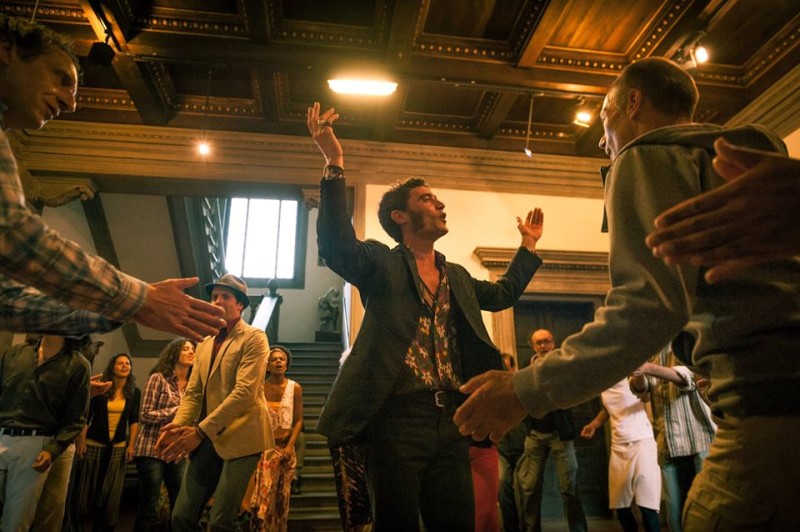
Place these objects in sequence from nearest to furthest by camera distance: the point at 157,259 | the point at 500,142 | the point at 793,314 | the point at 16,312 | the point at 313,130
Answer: the point at 793,314 < the point at 16,312 < the point at 313,130 < the point at 500,142 < the point at 157,259

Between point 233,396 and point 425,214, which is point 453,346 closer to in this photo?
point 425,214

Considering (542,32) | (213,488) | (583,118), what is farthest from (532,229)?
(583,118)

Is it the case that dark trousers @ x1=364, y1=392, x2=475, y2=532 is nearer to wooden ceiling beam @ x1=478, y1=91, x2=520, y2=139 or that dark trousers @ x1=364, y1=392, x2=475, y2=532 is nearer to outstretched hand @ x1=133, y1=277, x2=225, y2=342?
outstretched hand @ x1=133, y1=277, x2=225, y2=342

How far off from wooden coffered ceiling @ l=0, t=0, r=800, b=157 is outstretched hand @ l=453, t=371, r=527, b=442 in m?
4.42

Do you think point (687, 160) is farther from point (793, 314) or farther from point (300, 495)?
point (300, 495)

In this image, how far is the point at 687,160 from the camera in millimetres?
1077

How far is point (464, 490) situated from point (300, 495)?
13.6 feet

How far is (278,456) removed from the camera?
4.10 meters

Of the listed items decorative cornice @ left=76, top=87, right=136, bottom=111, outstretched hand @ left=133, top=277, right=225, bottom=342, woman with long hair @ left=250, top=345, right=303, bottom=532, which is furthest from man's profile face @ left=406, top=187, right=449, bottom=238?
decorative cornice @ left=76, top=87, right=136, bottom=111

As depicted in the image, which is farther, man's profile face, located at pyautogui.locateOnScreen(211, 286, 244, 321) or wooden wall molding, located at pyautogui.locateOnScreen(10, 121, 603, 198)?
wooden wall molding, located at pyautogui.locateOnScreen(10, 121, 603, 198)

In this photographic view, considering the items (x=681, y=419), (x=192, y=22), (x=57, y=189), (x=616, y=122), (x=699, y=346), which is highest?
(x=192, y=22)


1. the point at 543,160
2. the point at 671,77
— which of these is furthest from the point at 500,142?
the point at 671,77

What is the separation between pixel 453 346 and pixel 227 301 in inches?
84.8

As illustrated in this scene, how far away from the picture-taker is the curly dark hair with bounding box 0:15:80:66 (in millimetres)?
1582
